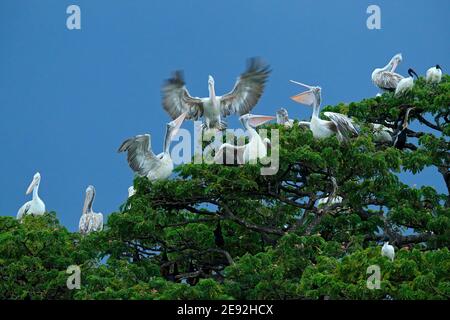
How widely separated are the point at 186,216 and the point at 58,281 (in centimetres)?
397

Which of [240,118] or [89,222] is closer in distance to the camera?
[240,118]

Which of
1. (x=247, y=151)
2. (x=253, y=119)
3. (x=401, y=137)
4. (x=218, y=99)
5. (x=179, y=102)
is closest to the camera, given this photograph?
(x=247, y=151)

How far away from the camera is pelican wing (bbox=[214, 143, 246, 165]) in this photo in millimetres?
33062

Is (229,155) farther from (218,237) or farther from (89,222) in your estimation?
(89,222)

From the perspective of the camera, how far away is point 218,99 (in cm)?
3762

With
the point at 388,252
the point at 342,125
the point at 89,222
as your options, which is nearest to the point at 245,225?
the point at 342,125

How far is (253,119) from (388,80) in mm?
5608

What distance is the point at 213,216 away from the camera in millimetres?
33500

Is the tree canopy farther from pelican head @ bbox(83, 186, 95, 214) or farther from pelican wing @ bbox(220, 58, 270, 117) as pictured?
pelican head @ bbox(83, 186, 95, 214)

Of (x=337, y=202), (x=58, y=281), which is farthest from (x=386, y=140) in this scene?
(x=58, y=281)

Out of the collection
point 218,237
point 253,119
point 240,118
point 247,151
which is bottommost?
point 218,237

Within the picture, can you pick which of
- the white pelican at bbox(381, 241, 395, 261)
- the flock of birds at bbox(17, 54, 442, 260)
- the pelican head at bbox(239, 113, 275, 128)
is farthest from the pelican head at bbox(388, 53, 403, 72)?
the white pelican at bbox(381, 241, 395, 261)

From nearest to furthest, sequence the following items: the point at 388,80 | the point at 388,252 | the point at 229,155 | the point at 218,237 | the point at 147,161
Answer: the point at 388,252
the point at 218,237
the point at 229,155
the point at 147,161
the point at 388,80

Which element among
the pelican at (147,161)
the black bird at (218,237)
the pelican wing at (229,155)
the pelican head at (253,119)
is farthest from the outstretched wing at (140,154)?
the black bird at (218,237)
